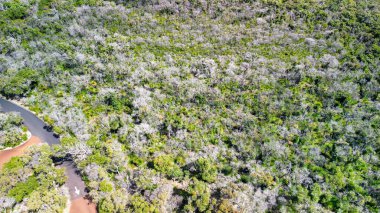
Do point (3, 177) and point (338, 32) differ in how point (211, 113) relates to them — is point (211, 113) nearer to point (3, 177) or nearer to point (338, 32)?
point (3, 177)

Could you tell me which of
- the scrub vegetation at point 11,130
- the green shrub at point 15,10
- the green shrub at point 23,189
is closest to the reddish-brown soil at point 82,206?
the green shrub at point 23,189

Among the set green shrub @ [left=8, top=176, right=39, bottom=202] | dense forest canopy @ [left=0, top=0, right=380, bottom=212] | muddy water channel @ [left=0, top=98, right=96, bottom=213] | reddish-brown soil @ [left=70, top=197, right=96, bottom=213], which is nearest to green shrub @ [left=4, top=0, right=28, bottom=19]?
dense forest canopy @ [left=0, top=0, right=380, bottom=212]

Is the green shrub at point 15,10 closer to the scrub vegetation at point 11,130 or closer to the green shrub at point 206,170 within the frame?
the scrub vegetation at point 11,130

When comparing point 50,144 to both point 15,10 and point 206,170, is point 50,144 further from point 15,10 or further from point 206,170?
point 15,10

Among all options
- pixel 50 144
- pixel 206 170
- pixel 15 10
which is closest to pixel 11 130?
pixel 50 144

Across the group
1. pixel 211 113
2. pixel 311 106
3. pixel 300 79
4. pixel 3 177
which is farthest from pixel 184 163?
pixel 300 79

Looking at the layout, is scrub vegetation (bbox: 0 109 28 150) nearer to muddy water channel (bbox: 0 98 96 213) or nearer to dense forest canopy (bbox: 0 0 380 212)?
muddy water channel (bbox: 0 98 96 213)

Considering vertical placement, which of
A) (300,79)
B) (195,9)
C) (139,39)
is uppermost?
(195,9)
